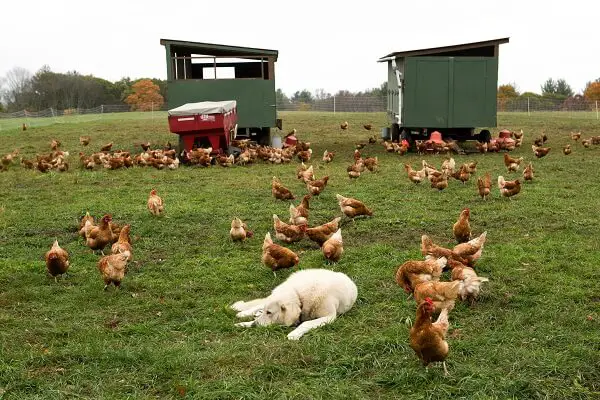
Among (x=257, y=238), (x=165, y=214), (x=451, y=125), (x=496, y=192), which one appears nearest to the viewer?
(x=257, y=238)

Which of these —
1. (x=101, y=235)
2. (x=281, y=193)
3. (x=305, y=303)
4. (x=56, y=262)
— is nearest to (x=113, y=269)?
(x=56, y=262)

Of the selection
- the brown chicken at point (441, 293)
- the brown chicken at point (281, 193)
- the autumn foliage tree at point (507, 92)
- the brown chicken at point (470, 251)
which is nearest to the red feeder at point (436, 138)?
the brown chicken at point (281, 193)

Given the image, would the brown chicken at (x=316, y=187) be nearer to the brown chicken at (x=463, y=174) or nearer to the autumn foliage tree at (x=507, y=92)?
the brown chicken at (x=463, y=174)

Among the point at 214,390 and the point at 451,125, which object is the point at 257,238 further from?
the point at 451,125

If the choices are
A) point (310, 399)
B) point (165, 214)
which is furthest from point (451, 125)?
point (310, 399)

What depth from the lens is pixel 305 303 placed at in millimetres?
5516

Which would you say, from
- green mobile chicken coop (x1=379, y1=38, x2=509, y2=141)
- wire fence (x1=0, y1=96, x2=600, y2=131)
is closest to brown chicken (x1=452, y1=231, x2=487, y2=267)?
green mobile chicken coop (x1=379, y1=38, x2=509, y2=141)

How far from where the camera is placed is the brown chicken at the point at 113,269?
641cm

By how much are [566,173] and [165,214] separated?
909 cm

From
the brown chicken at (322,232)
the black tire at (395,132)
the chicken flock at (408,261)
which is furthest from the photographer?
the black tire at (395,132)

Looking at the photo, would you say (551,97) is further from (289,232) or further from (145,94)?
(289,232)

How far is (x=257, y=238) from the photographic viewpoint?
8.59 meters

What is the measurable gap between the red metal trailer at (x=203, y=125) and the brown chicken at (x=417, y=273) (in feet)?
38.4

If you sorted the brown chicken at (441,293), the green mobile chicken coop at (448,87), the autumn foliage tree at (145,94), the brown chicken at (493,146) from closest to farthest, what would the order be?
1. the brown chicken at (441,293)
2. the brown chicken at (493,146)
3. the green mobile chicken coop at (448,87)
4. the autumn foliage tree at (145,94)
